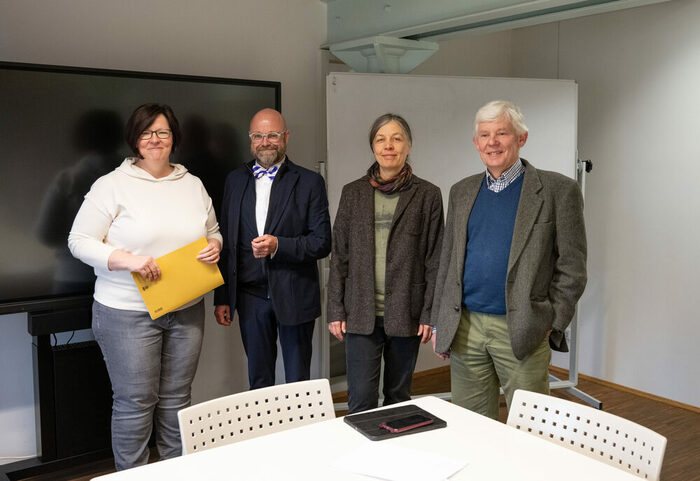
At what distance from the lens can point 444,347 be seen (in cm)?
248

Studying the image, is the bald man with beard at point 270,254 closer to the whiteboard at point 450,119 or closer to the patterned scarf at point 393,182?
the patterned scarf at point 393,182

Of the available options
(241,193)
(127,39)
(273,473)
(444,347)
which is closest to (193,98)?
(127,39)

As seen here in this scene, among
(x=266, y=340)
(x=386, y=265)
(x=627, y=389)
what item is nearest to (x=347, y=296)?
(x=386, y=265)

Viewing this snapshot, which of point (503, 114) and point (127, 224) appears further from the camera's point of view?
point (127, 224)

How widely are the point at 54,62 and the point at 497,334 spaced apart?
2379mm

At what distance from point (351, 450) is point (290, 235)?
4.80 feet

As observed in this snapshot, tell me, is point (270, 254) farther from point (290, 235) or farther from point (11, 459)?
point (11, 459)

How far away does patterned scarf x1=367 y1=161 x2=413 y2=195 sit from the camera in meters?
2.70

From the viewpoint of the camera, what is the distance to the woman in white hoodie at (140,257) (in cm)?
263

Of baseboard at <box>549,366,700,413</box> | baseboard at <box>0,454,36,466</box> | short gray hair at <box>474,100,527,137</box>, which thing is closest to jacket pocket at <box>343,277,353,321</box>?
short gray hair at <box>474,100,527,137</box>

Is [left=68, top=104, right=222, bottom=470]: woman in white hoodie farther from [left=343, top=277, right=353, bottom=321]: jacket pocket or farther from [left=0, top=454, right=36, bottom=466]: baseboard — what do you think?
[left=0, top=454, right=36, bottom=466]: baseboard

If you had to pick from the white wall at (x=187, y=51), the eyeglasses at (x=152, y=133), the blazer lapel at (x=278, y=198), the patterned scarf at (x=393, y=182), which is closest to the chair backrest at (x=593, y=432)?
the patterned scarf at (x=393, y=182)

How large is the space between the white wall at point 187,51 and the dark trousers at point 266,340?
2.78 feet

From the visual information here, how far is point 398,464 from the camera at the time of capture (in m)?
1.55
